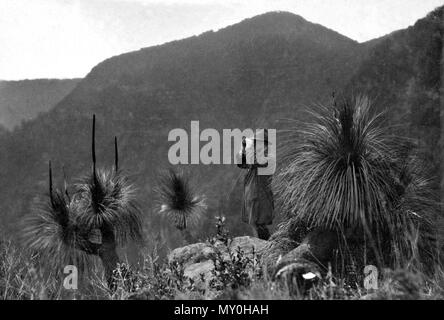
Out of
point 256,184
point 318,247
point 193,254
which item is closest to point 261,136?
point 256,184

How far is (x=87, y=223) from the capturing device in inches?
421

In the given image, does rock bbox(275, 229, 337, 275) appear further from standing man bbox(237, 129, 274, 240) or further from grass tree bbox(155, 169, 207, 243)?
grass tree bbox(155, 169, 207, 243)

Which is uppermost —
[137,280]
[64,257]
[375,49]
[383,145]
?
[375,49]

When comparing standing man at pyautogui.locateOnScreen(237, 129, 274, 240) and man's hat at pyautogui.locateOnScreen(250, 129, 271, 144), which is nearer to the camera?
standing man at pyautogui.locateOnScreen(237, 129, 274, 240)

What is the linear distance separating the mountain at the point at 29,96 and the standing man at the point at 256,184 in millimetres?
130324

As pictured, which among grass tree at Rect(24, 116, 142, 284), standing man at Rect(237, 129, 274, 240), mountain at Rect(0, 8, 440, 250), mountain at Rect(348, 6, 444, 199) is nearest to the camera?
standing man at Rect(237, 129, 274, 240)

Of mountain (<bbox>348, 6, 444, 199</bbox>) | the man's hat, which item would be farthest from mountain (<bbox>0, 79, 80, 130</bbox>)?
the man's hat

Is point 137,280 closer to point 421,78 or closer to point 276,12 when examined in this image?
point 421,78

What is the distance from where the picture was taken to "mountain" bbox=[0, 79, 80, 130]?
133 metres

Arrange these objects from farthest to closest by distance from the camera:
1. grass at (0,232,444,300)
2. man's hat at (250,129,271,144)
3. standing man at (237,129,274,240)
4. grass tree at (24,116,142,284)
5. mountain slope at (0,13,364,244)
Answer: mountain slope at (0,13,364,244) → grass tree at (24,116,142,284) → man's hat at (250,129,271,144) → standing man at (237,129,274,240) → grass at (0,232,444,300)

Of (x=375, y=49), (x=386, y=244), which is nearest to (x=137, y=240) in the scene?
(x=386, y=244)

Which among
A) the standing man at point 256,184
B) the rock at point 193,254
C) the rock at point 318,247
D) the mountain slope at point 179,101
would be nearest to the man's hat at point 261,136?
the standing man at point 256,184

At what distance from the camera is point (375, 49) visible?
64.9 metres
